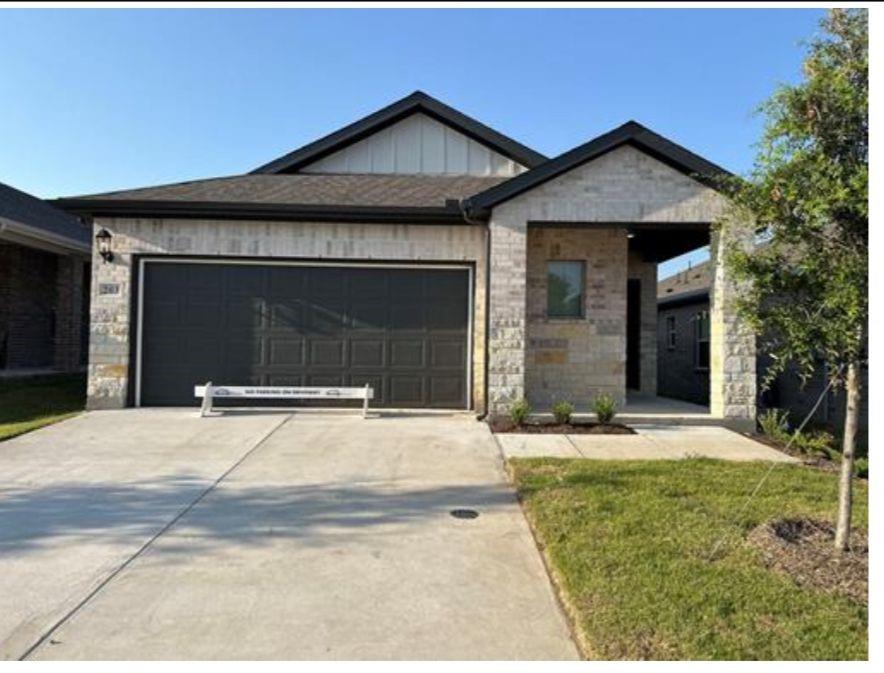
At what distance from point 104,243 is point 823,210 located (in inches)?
410

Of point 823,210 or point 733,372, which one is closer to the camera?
point 823,210

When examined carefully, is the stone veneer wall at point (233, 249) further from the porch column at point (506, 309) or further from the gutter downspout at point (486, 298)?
the porch column at point (506, 309)

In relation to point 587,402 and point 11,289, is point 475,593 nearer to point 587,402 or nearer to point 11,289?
point 587,402

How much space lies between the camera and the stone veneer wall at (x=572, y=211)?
969 cm

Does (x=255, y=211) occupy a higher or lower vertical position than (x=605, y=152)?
lower

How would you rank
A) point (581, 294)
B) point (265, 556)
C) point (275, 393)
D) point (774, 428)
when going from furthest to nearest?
point (581, 294), point (275, 393), point (774, 428), point (265, 556)

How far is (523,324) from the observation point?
32.0ft

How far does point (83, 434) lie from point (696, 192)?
9677 millimetres

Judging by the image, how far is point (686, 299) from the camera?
17000 mm

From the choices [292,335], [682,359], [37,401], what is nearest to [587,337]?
[292,335]

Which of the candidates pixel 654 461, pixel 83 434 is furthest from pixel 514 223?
pixel 83 434

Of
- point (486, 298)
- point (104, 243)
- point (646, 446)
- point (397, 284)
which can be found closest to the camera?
point (646, 446)

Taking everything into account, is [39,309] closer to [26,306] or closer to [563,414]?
[26,306]
